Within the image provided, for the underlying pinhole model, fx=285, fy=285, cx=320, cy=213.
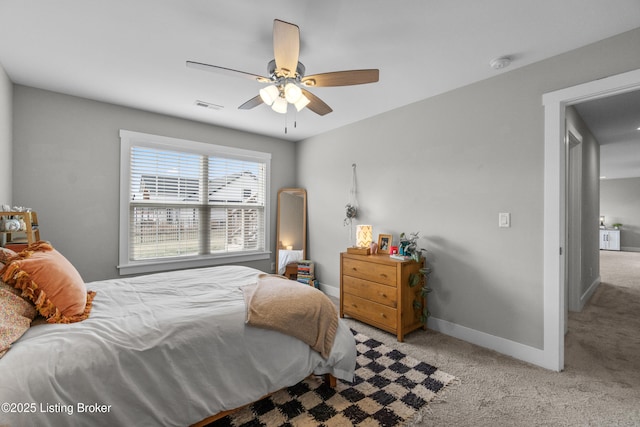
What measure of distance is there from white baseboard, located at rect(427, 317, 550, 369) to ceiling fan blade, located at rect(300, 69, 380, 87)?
2445 mm

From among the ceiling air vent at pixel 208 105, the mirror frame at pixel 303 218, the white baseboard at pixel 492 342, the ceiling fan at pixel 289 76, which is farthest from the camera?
the mirror frame at pixel 303 218

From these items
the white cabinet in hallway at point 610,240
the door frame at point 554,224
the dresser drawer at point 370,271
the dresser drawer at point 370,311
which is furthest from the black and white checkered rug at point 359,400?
the white cabinet in hallway at point 610,240

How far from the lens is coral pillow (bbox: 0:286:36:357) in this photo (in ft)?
3.92

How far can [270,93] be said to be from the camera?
2.03 metres

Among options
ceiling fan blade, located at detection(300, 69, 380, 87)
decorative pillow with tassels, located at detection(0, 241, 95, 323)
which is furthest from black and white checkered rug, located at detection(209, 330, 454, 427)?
ceiling fan blade, located at detection(300, 69, 380, 87)

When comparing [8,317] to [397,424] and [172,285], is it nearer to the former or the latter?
[172,285]

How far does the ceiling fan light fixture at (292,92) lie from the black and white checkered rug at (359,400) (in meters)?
2.03

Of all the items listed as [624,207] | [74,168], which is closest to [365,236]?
[74,168]

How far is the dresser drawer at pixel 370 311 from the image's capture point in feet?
9.29

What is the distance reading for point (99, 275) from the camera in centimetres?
323

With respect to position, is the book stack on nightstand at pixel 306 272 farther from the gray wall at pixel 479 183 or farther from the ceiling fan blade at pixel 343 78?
the ceiling fan blade at pixel 343 78

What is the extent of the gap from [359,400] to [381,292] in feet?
3.92

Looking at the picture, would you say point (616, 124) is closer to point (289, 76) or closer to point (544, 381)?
point (544, 381)

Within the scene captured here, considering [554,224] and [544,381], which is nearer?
[544,381]
